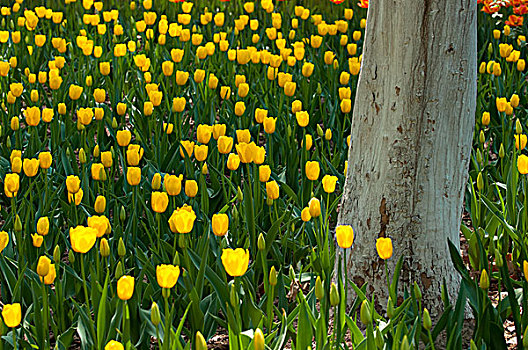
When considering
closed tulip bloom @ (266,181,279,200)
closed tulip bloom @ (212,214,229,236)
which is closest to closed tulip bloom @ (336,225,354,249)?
closed tulip bloom @ (212,214,229,236)

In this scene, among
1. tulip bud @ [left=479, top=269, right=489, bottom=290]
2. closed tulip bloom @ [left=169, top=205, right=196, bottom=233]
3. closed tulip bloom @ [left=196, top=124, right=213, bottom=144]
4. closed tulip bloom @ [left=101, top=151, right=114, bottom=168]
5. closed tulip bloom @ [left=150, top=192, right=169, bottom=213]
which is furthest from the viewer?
closed tulip bloom @ [left=196, top=124, right=213, bottom=144]

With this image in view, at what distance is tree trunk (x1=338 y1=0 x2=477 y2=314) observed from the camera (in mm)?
2357

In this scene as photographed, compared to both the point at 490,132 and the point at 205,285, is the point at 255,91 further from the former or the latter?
the point at 205,285

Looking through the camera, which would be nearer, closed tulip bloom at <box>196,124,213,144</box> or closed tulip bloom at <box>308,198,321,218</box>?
closed tulip bloom at <box>308,198,321,218</box>

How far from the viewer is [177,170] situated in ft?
11.2

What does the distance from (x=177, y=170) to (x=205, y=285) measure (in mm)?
869

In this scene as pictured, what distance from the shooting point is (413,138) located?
242 centimetres

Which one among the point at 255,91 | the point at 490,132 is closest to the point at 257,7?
the point at 255,91

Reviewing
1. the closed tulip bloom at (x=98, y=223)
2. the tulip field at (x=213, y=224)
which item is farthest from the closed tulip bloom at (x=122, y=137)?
the closed tulip bloom at (x=98, y=223)

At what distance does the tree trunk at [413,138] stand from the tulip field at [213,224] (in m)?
0.09

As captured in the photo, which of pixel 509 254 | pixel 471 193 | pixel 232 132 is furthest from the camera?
pixel 232 132

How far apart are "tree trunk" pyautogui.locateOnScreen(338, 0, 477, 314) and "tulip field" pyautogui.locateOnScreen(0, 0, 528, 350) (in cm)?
9

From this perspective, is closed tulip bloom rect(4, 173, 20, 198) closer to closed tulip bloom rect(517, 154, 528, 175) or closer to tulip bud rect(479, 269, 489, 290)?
tulip bud rect(479, 269, 489, 290)

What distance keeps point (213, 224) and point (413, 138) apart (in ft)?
2.20
